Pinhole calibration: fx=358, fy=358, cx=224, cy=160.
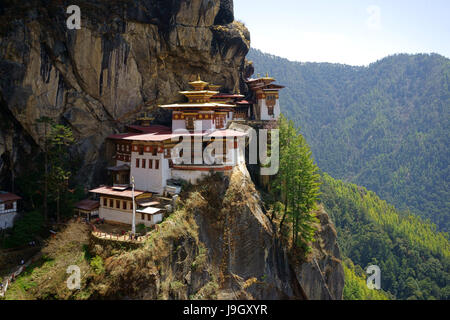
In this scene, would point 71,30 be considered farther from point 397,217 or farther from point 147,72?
point 397,217

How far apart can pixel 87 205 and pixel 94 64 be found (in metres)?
14.8

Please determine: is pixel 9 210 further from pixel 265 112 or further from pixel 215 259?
pixel 265 112

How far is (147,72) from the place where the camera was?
42375 millimetres

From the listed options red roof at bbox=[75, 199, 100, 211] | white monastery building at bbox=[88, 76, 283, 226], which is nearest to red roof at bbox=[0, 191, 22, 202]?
red roof at bbox=[75, 199, 100, 211]

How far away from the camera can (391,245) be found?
101m

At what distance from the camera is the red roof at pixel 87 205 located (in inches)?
1252

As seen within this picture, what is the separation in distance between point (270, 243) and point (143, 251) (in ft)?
45.3

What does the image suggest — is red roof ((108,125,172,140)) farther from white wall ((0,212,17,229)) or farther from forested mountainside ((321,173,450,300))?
forested mountainside ((321,173,450,300))

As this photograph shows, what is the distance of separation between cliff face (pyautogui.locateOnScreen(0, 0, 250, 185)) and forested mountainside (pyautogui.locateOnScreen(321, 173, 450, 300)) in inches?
2521

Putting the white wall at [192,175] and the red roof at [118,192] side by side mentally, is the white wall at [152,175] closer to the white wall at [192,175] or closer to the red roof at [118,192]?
the white wall at [192,175]

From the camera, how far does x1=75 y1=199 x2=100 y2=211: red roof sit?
3180 centimetres

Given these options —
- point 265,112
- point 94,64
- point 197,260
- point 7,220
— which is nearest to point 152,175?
point 197,260

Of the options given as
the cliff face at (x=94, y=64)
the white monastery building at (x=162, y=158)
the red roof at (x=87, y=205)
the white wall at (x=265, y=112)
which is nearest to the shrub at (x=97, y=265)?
the white monastery building at (x=162, y=158)
